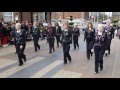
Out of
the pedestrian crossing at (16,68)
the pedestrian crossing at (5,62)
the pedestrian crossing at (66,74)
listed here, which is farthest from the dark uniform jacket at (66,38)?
the pedestrian crossing at (5,62)

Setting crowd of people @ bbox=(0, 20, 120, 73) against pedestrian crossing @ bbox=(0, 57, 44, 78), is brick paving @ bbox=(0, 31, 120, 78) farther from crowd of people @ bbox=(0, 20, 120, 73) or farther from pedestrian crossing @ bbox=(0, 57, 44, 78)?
crowd of people @ bbox=(0, 20, 120, 73)

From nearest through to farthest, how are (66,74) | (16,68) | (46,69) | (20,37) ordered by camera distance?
(66,74), (46,69), (16,68), (20,37)

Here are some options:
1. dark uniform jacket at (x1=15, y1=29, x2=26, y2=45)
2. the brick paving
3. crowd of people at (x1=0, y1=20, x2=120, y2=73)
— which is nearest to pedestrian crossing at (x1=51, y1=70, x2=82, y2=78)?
the brick paving

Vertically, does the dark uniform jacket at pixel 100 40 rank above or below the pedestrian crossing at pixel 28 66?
above

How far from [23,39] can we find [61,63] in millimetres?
1950

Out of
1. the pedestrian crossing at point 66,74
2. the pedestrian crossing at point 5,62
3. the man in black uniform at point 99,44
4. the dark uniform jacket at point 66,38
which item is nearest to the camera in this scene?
the pedestrian crossing at point 66,74

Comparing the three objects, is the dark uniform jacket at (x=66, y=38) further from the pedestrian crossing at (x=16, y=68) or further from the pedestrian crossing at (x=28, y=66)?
the pedestrian crossing at (x=16, y=68)

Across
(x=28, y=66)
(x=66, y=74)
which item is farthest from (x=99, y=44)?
(x=28, y=66)

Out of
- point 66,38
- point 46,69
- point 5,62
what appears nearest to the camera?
point 46,69

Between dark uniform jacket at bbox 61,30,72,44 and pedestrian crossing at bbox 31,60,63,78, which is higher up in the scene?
dark uniform jacket at bbox 61,30,72,44

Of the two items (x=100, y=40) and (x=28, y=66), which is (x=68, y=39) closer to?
(x=28, y=66)

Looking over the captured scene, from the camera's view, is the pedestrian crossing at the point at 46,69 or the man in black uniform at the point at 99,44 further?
the man in black uniform at the point at 99,44
